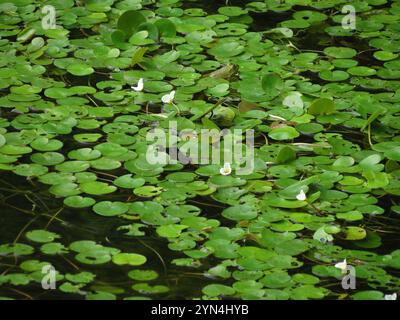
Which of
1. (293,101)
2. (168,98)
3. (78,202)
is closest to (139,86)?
(168,98)

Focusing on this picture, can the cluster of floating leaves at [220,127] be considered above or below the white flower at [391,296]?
above

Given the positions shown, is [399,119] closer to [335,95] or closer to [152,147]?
[335,95]

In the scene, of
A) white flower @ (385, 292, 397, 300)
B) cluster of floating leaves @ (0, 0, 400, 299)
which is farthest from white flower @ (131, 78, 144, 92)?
white flower @ (385, 292, 397, 300)

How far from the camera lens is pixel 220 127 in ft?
9.48

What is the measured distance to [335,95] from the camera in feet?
10.1

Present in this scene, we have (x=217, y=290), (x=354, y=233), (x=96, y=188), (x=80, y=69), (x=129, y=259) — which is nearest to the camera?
(x=217, y=290)

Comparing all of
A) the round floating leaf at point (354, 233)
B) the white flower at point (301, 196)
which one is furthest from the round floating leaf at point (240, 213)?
the round floating leaf at point (354, 233)

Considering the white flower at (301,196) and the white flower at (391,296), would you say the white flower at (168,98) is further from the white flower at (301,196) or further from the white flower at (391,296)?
the white flower at (391,296)

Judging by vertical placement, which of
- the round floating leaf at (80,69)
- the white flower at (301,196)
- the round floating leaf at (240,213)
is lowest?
the round floating leaf at (240,213)

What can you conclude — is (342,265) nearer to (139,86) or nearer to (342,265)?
(342,265)

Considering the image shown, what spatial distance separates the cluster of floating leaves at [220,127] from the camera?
90.2 inches

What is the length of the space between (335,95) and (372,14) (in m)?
0.75

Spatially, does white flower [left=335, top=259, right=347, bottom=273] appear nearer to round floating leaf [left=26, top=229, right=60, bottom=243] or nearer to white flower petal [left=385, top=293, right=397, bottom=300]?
white flower petal [left=385, top=293, right=397, bottom=300]

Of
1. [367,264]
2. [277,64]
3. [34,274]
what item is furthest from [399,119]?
[34,274]
